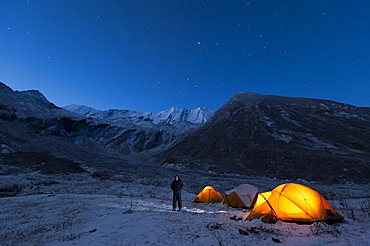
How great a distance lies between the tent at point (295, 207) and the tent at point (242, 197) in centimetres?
461

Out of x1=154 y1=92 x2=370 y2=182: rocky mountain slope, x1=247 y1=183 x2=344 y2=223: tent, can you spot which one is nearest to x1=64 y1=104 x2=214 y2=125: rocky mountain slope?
x1=154 y1=92 x2=370 y2=182: rocky mountain slope

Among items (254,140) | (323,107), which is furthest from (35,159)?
(323,107)

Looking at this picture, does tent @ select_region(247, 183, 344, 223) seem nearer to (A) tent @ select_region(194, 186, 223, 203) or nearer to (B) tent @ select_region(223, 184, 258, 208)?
(B) tent @ select_region(223, 184, 258, 208)

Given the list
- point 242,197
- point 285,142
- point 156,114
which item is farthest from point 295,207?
point 156,114

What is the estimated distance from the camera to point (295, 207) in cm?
718

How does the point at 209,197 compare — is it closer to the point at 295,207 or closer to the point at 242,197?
the point at 242,197

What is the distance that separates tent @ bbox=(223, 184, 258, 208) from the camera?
12.3 meters

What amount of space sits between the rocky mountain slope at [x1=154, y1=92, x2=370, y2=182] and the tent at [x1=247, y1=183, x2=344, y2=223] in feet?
Result: 99.9

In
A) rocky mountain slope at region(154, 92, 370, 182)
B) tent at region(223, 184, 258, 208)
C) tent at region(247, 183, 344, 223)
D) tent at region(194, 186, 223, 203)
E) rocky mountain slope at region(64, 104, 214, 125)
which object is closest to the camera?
tent at region(247, 183, 344, 223)

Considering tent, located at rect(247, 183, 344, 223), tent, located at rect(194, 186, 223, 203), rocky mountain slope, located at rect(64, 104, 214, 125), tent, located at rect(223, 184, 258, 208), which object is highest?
rocky mountain slope, located at rect(64, 104, 214, 125)

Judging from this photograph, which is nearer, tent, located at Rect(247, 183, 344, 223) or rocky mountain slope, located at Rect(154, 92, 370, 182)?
tent, located at Rect(247, 183, 344, 223)

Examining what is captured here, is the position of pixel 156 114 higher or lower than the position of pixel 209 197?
higher

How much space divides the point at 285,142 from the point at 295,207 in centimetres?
4698

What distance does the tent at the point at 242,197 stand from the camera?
12297 millimetres
